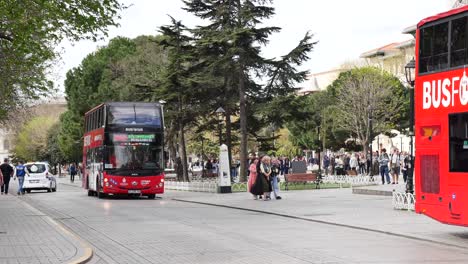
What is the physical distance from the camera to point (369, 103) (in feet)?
253

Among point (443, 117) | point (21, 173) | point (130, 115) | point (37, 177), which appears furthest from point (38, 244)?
point (37, 177)

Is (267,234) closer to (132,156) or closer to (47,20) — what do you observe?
(47,20)

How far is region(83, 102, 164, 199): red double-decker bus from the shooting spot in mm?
32844

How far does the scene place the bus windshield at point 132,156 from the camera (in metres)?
32.9

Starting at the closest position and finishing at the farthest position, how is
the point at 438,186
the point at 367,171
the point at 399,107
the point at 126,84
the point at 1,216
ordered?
the point at 438,186, the point at 1,216, the point at 367,171, the point at 126,84, the point at 399,107

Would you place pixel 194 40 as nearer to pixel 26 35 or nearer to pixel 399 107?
pixel 26 35

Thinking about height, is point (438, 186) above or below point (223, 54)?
below

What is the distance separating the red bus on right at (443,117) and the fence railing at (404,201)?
633cm

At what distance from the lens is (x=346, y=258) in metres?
12.1

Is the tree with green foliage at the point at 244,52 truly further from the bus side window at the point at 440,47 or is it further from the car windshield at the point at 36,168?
the bus side window at the point at 440,47

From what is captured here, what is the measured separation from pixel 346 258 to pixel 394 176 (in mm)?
27312

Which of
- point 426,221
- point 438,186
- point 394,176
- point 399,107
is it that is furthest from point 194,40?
point 399,107

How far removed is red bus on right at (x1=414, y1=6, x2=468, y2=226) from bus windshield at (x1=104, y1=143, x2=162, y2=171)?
18471 millimetres

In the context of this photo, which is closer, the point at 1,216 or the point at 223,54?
the point at 1,216
